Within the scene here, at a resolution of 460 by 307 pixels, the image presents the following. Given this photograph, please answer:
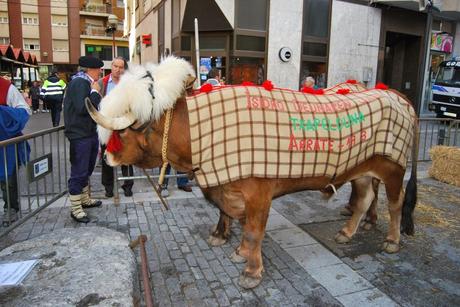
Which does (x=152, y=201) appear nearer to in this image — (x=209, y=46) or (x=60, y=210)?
(x=60, y=210)

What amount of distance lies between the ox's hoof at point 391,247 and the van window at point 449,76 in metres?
16.1

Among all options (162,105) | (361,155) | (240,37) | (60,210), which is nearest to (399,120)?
(361,155)

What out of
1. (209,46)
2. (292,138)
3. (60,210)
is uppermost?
(209,46)

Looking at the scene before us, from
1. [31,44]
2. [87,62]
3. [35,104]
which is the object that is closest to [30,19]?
[31,44]

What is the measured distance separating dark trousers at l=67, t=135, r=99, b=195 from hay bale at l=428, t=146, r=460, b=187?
235 inches

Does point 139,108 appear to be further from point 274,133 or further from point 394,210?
point 394,210

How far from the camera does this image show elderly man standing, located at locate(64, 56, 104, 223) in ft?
14.6

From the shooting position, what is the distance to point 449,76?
17875 mm

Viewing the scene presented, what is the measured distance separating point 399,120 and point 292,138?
1.28m

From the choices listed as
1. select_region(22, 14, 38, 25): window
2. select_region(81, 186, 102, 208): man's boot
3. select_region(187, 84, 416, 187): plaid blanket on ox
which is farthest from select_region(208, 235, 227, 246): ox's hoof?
select_region(22, 14, 38, 25): window

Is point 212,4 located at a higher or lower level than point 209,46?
higher

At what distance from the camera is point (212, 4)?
42.3ft

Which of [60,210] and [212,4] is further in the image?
[212,4]

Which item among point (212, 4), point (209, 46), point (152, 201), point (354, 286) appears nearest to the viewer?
point (354, 286)
